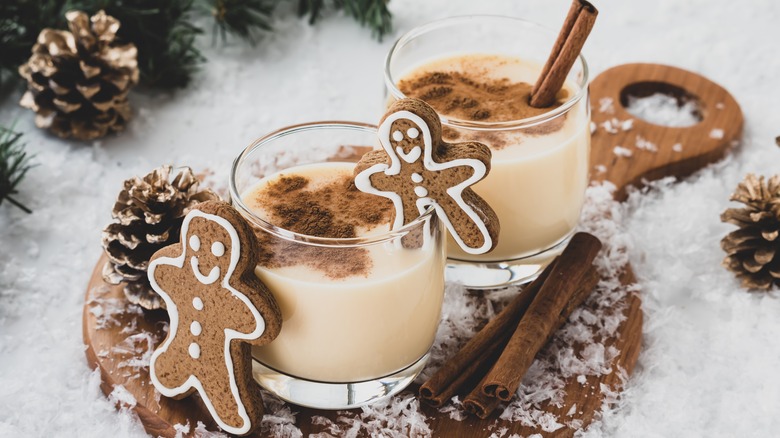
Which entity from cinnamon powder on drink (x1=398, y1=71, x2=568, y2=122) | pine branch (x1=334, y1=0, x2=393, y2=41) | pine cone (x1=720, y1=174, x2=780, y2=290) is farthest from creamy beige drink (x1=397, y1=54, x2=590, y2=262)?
pine branch (x1=334, y1=0, x2=393, y2=41)

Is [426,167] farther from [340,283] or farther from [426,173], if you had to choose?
[340,283]

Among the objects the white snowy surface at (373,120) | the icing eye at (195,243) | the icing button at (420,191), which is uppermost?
the icing button at (420,191)

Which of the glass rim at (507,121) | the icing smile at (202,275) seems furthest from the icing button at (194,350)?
the glass rim at (507,121)

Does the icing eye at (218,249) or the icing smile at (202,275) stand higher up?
the icing eye at (218,249)

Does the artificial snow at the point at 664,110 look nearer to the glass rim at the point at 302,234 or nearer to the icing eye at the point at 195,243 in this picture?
the glass rim at the point at 302,234

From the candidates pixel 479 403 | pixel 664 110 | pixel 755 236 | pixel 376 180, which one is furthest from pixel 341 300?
pixel 664 110

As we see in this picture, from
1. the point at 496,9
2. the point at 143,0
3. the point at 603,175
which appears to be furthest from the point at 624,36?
the point at 143,0

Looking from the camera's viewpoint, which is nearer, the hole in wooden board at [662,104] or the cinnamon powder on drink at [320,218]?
the cinnamon powder on drink at [320,218]
